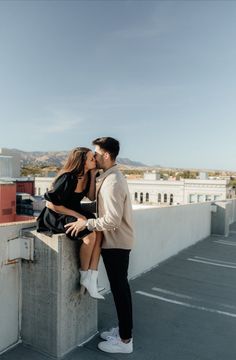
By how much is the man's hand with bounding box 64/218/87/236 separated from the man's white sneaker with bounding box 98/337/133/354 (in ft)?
3.26

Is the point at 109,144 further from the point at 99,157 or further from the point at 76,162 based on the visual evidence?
the point at 76,162

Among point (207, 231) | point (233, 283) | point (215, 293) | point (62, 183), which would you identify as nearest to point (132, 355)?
point (62, 183)

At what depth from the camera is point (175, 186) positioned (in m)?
58.0

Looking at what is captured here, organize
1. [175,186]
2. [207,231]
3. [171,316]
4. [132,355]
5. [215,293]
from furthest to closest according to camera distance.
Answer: [175,186]
[207,231]
[215,293]
[171,316]
[132,355]

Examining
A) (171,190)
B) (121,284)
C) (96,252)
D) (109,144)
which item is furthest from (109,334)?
(171,190)

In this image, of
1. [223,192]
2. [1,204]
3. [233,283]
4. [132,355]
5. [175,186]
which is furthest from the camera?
[175,186]

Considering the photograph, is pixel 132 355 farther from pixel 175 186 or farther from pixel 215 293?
pixel 175 186

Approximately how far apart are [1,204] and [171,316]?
8585 millimetres

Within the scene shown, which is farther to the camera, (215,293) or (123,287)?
(215,293)

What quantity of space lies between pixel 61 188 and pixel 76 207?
263 mm

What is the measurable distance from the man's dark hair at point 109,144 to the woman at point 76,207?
0.11m

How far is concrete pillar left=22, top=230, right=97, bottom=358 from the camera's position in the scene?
2547 millimetres

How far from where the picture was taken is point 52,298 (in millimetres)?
2566

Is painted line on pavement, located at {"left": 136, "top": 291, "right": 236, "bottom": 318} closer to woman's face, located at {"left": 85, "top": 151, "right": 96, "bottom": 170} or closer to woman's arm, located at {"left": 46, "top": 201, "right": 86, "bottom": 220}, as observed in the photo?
woman's arm, located at {"left": 46, "top": 201, "right": 86, "bottom": 220}
